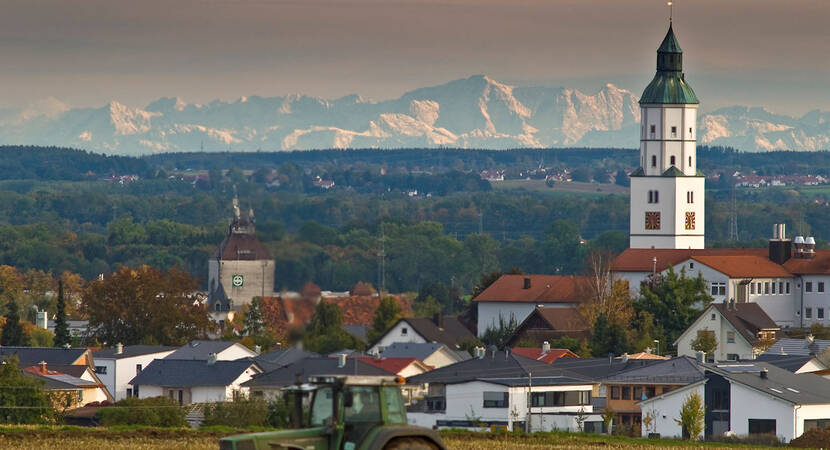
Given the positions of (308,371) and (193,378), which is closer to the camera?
(308,371)

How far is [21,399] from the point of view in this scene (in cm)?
6738

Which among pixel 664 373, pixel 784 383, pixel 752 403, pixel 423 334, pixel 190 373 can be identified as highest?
pixel 423 334

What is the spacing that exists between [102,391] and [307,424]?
2572 inches

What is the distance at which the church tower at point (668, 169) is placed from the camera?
141500mm

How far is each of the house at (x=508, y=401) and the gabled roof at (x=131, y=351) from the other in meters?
27.4

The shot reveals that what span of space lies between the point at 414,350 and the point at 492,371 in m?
19.4

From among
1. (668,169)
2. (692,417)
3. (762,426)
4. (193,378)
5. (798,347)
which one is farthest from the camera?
(668,169)

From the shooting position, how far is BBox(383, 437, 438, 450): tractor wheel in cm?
2589

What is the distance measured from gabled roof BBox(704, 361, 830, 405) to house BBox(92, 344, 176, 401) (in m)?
35.3

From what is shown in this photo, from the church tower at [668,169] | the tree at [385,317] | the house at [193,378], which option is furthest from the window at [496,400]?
the church tower at [668,169]

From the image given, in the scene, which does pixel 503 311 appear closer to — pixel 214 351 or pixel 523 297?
pixel 523 297

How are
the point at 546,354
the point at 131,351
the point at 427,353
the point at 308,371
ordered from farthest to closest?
1. the point at 131,351
2. the point at 427,353
3. the point at 546,354
4. the point at 308,371

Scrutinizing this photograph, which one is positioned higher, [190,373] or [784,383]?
[784,383]

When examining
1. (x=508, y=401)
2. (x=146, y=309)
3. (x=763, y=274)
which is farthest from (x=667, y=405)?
(x=763, y=274)
